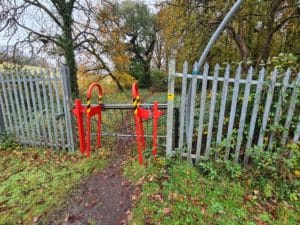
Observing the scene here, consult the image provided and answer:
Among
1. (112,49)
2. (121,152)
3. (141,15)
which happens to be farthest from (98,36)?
(121,152)

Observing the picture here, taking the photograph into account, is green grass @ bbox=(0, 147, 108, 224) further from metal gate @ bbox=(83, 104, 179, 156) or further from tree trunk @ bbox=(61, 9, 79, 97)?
tree trunk @ bbox=(61, 9, 79, 97)

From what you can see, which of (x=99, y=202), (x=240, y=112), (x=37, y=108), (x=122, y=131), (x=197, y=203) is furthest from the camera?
(x=122, y=131)

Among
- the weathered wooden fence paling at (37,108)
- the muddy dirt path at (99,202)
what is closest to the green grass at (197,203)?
the muddy dirt path at (99,202)

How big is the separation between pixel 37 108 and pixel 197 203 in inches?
142

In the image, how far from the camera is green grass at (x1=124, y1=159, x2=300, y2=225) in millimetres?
2629

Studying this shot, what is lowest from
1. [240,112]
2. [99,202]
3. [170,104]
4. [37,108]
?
[99,202]

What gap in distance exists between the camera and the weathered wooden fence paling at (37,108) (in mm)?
4141

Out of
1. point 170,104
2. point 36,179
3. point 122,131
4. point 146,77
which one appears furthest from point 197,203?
point 146,77

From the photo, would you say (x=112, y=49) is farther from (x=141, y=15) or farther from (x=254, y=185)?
(x=254, y=185)

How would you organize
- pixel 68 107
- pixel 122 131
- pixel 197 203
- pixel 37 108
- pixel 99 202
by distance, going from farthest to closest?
pixel 122 131 → pixel 37 108 → pixel 68 107 → pixel 99 202 → pixel 197 203

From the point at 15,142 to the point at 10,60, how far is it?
5.02m

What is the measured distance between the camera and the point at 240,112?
11.0 ft

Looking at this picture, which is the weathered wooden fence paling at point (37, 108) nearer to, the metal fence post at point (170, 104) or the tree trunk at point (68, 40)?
the metal fence post at point (170, 104)

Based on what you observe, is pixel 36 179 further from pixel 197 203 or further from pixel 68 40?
pixel 68 40
